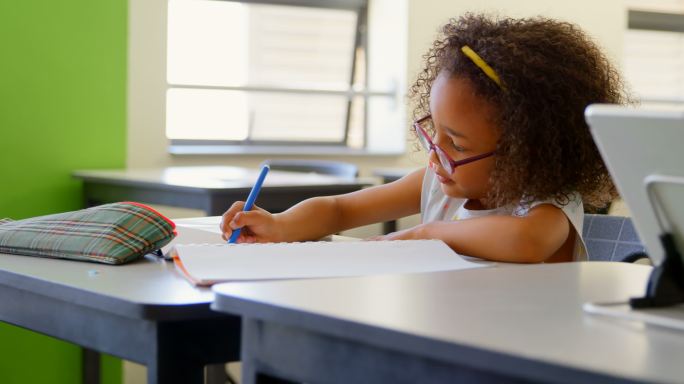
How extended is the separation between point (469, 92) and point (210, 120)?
3.22m

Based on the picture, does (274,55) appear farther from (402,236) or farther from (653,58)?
(402,236)

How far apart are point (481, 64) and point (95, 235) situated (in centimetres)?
60

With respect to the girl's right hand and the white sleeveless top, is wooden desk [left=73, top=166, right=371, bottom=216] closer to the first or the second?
the white sleeveless top

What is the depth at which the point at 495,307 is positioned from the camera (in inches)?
32.4

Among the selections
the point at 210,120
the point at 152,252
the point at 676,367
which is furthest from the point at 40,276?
the point at 210,120

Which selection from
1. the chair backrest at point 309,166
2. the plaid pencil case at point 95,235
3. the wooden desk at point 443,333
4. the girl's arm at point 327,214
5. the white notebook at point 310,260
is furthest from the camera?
the chair backrest at point 309,166

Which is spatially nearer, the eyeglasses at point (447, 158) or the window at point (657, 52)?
the eyeglasses at point (447, 158)

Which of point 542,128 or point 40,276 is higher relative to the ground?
point 542,128

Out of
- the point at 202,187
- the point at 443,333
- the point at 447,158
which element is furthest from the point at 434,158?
the point at 202,187

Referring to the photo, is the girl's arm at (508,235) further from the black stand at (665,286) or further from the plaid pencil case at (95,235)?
the black stand at (665,286)

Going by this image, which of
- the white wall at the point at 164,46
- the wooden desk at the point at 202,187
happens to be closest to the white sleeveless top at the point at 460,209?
the wooden desk at the point at 202,187

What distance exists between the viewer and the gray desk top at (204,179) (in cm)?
284

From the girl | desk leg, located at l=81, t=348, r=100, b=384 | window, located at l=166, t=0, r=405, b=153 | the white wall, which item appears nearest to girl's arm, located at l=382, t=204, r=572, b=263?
the girl

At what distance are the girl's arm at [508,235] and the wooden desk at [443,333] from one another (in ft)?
1.11
